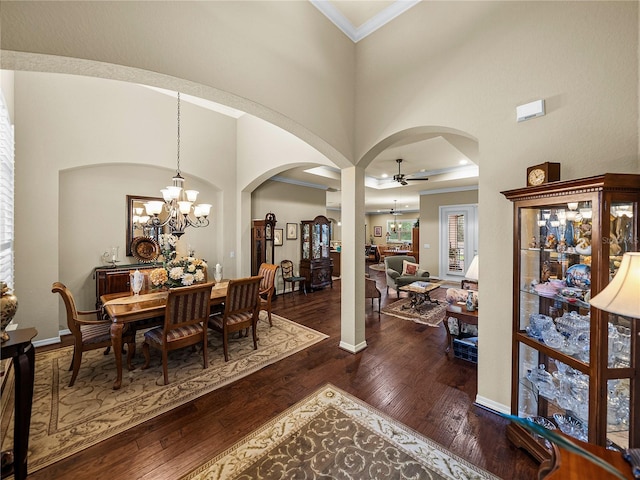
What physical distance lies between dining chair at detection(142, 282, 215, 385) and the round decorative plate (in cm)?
234

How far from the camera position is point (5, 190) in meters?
2.81

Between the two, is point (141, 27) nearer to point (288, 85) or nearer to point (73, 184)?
point (288, 85)

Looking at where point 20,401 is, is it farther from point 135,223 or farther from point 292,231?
point 292,231

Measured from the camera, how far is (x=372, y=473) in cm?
167

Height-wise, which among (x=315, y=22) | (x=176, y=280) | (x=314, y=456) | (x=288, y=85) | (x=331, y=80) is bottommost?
(x=314, y=456)

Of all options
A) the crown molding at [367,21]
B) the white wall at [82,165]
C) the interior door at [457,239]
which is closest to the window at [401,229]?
the interior door at [457,239]

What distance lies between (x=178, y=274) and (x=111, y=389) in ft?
4.31

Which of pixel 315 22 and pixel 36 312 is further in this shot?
pixel 36 312

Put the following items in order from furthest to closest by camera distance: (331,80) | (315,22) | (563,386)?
(331,80) → (315,22) → (563,386)

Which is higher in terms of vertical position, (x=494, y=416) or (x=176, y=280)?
(x=176, y=280)

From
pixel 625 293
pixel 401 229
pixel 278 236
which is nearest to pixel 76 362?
pixel 625 293

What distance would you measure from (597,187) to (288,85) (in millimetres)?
2549

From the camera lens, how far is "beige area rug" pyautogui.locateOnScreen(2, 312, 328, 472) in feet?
6.50

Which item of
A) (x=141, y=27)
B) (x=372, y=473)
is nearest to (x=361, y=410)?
(x=372, y=473)
